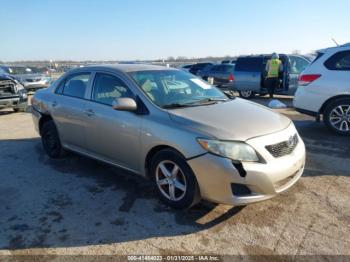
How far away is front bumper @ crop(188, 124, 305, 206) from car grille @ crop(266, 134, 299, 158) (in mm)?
46

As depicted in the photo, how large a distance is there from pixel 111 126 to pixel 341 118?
4.90 m

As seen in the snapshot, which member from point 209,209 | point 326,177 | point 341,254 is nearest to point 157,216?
point 209,209

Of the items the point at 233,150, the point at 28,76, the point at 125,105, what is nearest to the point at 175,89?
the point at 125,105

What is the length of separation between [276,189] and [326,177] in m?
1.62

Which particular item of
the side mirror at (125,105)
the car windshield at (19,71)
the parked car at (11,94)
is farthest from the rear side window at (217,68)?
the side mirror at (125,105)

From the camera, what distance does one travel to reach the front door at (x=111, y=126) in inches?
158

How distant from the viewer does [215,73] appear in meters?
17.2

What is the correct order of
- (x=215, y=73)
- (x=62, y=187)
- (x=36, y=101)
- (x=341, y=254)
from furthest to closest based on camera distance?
1. (x=215, y=73)
2. (x=36, y=101)
3. (x=62, y=187)
4. (x=341, y=254)

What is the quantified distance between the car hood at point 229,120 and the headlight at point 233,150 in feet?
0.21

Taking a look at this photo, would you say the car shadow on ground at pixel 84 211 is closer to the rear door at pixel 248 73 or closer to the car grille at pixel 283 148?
the car grille at pixel 283 148

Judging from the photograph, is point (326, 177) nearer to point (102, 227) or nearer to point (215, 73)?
point (102, 227)

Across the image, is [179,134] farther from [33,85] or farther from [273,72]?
[33,85]

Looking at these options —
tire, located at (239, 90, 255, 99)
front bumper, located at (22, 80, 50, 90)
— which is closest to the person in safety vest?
tire, located at (239, 90, 255, 99)

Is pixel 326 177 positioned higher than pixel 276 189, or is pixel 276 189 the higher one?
pixel 276 189
